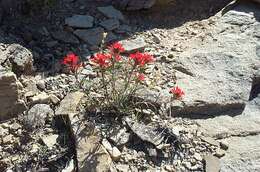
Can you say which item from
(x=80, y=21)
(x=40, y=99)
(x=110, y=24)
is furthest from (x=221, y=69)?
(x=40, y=99)

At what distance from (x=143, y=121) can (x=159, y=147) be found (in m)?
0.28

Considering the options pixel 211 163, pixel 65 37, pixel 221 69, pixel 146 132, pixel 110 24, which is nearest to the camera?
pixel 211 163

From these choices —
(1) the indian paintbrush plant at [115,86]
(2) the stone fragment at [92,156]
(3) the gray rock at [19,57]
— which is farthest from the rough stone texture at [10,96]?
(2) the stone fragment at [92,156]

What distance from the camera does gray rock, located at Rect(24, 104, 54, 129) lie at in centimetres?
402

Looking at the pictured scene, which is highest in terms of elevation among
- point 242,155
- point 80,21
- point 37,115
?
point 80,21

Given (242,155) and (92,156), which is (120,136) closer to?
(92,156)

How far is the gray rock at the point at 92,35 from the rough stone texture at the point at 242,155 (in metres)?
1.62

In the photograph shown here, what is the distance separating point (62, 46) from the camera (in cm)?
484

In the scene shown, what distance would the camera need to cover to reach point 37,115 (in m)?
4.06

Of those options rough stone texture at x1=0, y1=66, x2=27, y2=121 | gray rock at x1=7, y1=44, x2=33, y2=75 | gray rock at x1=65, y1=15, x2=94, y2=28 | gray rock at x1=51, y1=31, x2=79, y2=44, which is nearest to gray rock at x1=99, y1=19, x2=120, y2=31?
gray rock at x1=65, y1=15, x2=94, y2=28

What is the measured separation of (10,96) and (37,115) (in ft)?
0.84

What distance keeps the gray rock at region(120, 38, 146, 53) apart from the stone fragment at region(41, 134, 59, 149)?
4.13 feet

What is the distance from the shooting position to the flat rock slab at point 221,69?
4.34 m

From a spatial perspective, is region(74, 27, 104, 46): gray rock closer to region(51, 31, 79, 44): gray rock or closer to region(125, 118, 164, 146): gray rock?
region(51, 31, 79, 44): gray rock
